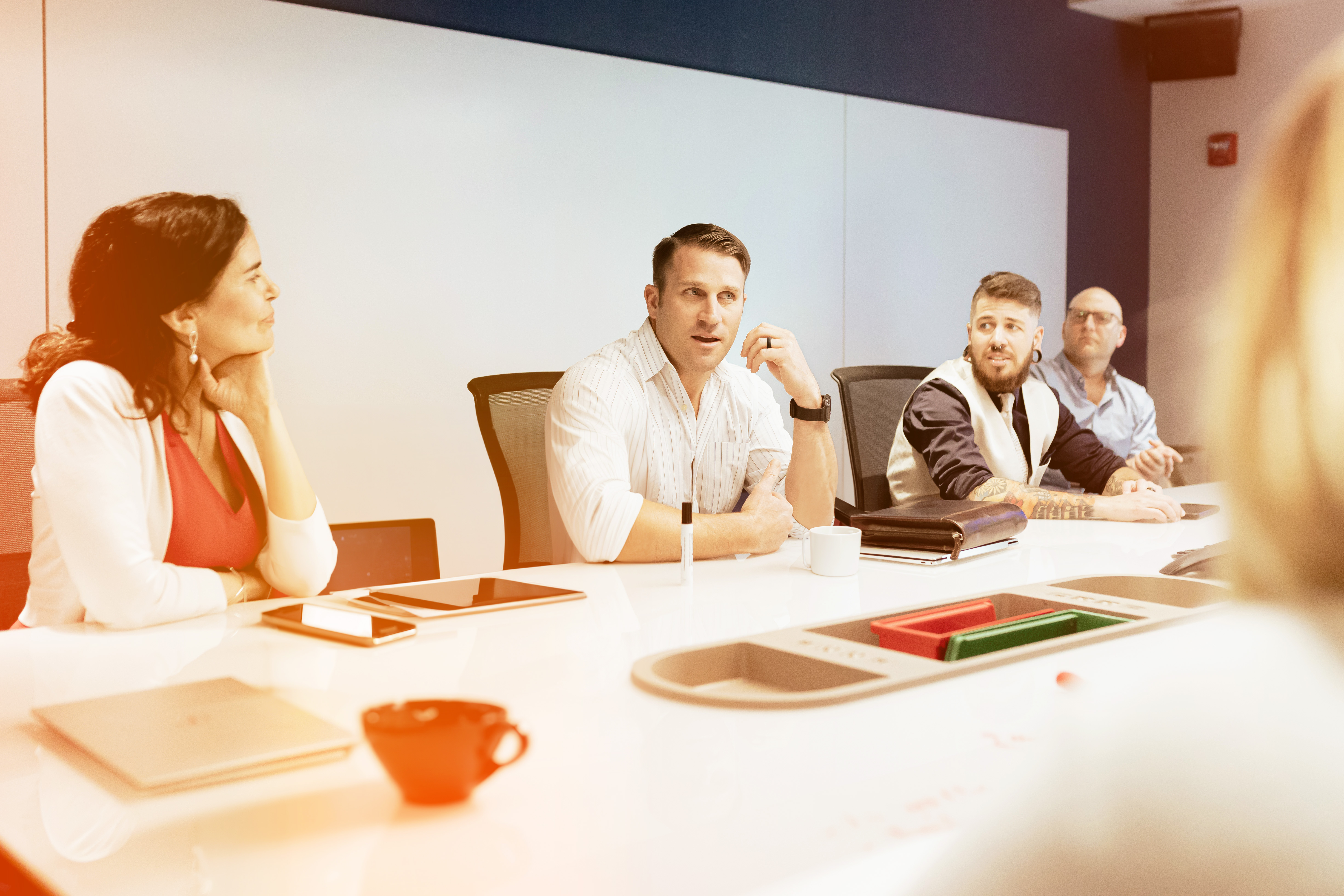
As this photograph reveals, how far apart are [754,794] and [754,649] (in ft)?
1.43

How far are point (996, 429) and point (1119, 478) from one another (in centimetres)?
37

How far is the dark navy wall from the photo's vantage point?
3.84 metres

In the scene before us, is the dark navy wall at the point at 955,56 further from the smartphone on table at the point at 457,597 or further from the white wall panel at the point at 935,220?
the smartphone on table at the point at 457,597

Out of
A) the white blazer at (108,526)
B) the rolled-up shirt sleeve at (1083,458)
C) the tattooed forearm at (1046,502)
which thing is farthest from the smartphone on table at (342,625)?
the rolled-up shirt sleeve at (1083,458)

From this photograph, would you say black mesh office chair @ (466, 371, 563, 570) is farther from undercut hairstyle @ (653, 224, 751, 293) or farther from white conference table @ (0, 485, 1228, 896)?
white conference table @ (0, 485, 1228, 896)

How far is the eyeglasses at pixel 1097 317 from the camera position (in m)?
4.30

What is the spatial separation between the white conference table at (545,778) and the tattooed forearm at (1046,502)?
122cm

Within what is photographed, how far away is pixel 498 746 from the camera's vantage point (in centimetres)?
82

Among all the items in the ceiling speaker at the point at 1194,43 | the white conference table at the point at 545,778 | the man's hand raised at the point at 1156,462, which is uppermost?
the ceiling speaker at the point at 1194,43

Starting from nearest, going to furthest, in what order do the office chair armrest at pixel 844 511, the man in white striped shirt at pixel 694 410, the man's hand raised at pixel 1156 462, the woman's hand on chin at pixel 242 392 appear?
the woman's hand on chin at pixel 242 392 → the man in white striped shirt at pixel 694 410 → the office chair armrest at pixel 844 511 → the man's hand raised at pixel 1156 462

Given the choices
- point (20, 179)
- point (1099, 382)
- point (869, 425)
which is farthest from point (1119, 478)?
point (20, 179)

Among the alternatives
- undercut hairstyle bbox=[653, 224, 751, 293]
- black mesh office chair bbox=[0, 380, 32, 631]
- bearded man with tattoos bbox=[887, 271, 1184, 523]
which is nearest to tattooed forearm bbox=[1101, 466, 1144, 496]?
bearded man with tattoos bbox=[887, 271, 1184, 523]

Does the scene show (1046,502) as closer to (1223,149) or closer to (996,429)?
(996,429)

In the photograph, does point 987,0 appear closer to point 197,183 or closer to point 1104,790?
point 197,183
